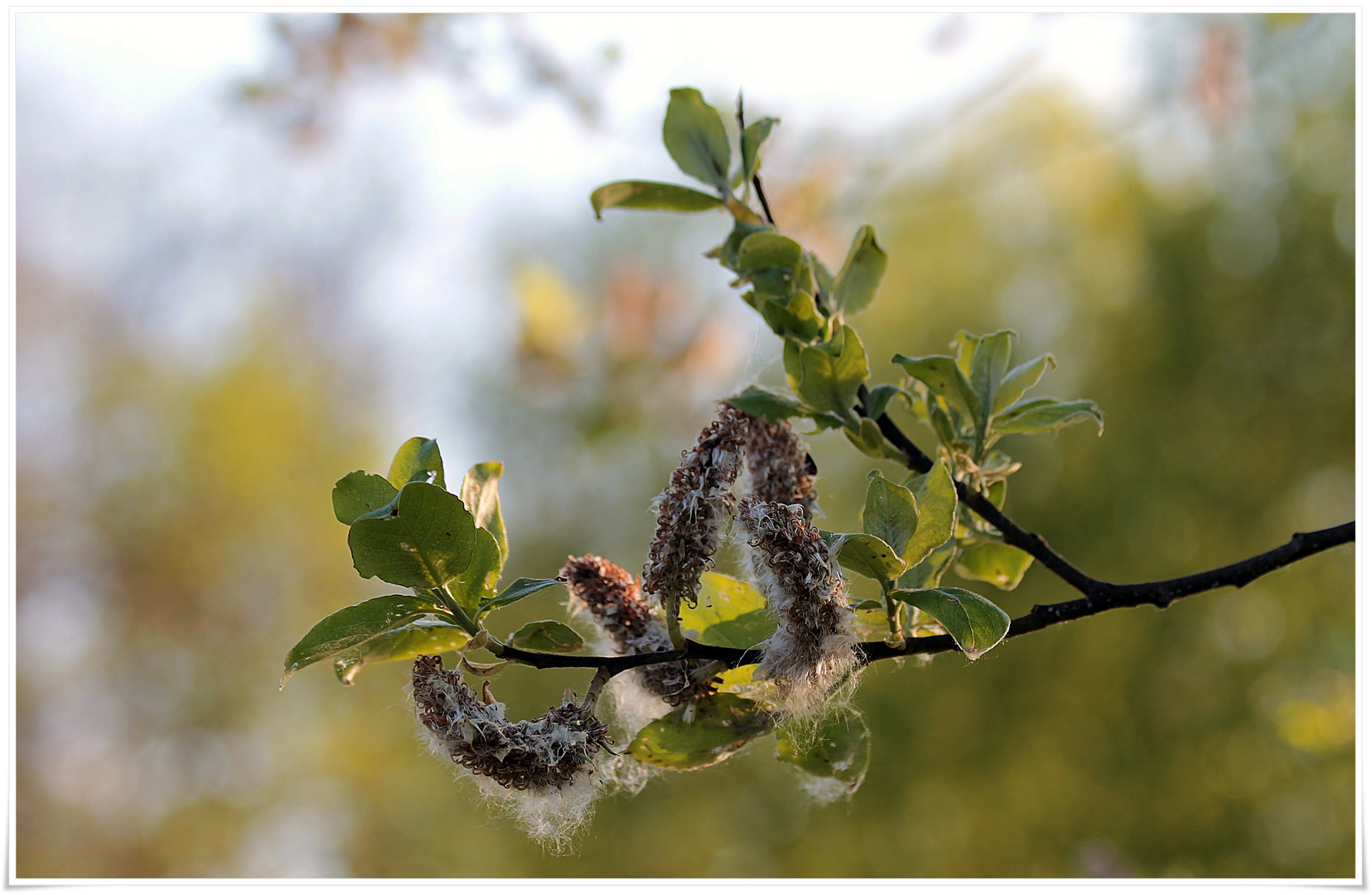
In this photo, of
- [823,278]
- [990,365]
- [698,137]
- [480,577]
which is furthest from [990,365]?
[480,577]

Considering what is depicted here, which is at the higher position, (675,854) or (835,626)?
(675,854)

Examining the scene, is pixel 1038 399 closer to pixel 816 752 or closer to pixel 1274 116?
pixel 816 752

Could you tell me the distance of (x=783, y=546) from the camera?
14.6 inches

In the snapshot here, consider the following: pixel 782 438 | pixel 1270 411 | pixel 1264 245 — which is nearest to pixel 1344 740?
pixel 782 438

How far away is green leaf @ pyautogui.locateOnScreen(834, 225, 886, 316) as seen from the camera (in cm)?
56

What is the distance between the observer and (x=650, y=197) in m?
0.55

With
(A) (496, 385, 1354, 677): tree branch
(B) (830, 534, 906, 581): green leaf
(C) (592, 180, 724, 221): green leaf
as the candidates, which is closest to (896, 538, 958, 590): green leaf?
(A) (496, 385, 1354, 677): tree branch

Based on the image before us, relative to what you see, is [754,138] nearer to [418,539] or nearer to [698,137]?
[698,137]

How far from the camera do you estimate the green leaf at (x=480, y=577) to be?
0.41m

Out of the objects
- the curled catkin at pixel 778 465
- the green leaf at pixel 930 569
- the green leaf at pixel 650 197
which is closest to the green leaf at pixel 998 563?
the green leaf at pixel 930 569

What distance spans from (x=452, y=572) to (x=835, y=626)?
16 cm

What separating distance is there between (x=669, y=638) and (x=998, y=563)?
26 cm

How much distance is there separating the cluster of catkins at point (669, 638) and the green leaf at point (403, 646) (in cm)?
3

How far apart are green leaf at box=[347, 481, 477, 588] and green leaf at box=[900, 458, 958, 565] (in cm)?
19
